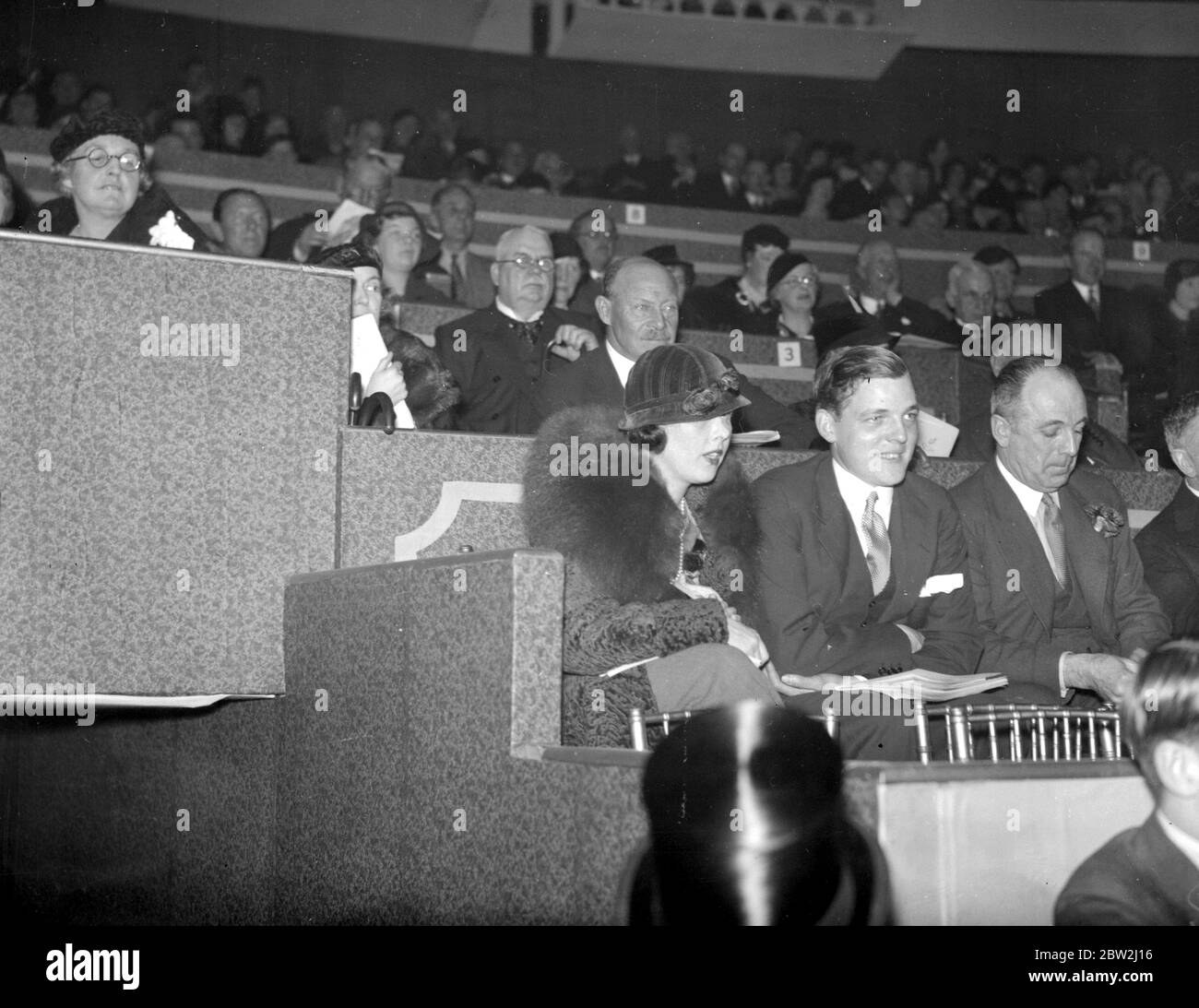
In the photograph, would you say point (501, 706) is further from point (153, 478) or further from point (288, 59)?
point (288, 59)

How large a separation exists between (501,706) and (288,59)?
7.36 metres

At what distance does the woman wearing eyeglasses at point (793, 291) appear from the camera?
5.02 m

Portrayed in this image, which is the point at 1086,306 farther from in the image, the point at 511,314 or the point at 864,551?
the point at 864,551

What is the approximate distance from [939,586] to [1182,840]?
1.04m

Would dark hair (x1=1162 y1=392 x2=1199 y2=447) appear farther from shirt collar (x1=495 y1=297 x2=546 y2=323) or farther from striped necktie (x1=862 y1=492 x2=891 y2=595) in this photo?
shirt collar (x1=495 y1=297 x2=546 y2=323)

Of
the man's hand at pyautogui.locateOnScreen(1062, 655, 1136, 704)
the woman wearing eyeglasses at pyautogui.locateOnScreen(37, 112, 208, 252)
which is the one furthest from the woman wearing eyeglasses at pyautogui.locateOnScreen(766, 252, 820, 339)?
the man's hand at pyautogui.locateOnScreen(1062, 655, 1136, 704)

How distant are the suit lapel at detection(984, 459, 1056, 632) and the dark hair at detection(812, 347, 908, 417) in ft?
1.18

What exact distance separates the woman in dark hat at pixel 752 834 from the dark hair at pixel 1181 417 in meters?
1.73

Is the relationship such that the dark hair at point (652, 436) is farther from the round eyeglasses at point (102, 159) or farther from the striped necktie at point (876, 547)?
the round eyeglasses at point (102, 159)

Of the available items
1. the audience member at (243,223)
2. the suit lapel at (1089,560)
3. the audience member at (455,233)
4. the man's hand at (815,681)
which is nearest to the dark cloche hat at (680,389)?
the man's hand at (815,681)

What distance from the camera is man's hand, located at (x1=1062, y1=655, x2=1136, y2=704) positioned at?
7.60 ft
